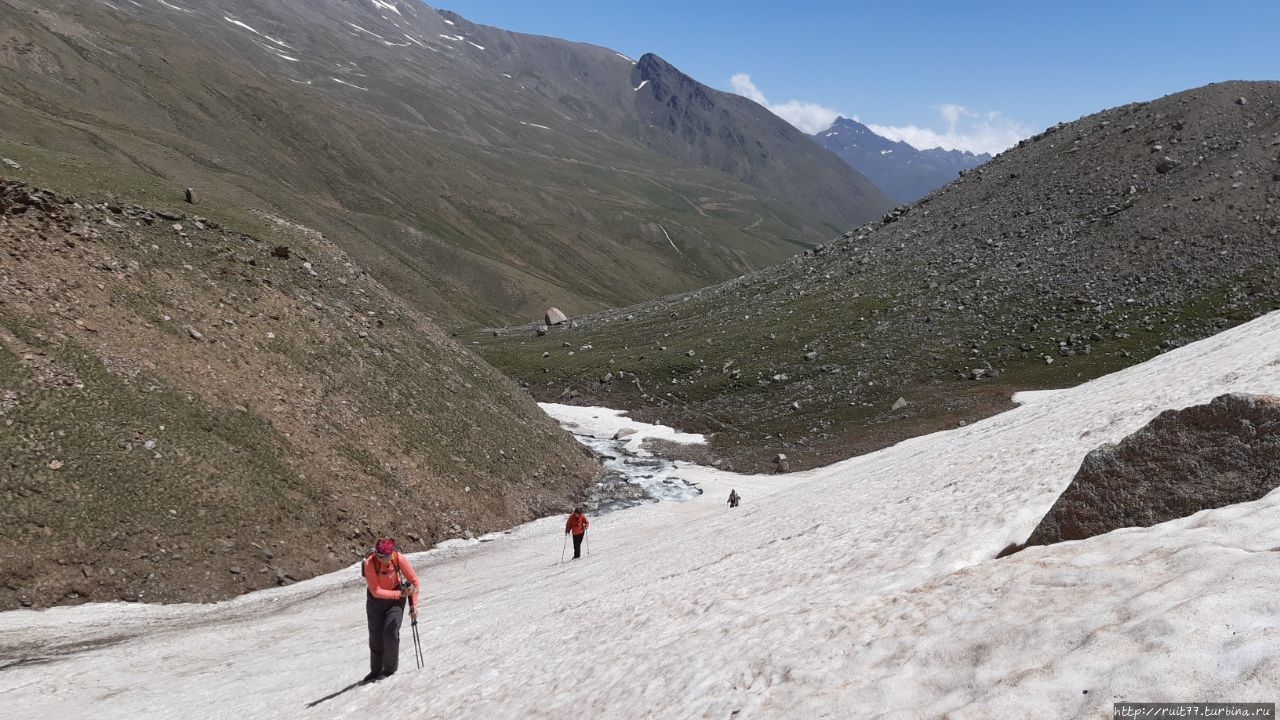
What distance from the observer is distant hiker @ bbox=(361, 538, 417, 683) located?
1548 centimetres

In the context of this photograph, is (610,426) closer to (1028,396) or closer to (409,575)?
(1028,396)

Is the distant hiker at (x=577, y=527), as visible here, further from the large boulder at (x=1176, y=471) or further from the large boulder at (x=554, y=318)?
the large boulder at (x=554, y=318)

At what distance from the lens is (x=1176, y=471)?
1094cm

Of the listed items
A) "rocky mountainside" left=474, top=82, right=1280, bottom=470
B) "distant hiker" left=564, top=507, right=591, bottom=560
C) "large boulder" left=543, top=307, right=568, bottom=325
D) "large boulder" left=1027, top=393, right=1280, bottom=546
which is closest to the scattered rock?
"rocky mountainside" left=474, top=82, right=1280, bottom=470

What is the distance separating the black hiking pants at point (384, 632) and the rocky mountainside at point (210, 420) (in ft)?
49.0

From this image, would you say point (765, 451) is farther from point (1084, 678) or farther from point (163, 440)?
point (1084, 678)

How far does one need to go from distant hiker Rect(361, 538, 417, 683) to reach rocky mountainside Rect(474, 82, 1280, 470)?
4829 cm

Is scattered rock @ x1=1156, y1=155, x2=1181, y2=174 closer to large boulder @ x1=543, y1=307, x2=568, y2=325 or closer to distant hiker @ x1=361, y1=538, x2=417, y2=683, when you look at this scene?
large boulder @ x1=543, y1=307, x2=568, y2=325

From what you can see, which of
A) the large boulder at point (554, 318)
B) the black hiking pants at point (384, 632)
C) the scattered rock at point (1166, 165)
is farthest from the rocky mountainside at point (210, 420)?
the scattered rock at point (1166, 165)

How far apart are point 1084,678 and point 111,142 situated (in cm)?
19749

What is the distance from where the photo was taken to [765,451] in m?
64.9

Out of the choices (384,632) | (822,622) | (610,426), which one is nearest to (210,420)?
(384,632)

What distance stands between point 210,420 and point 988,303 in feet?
262

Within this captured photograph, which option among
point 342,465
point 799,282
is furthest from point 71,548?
point 799,282
